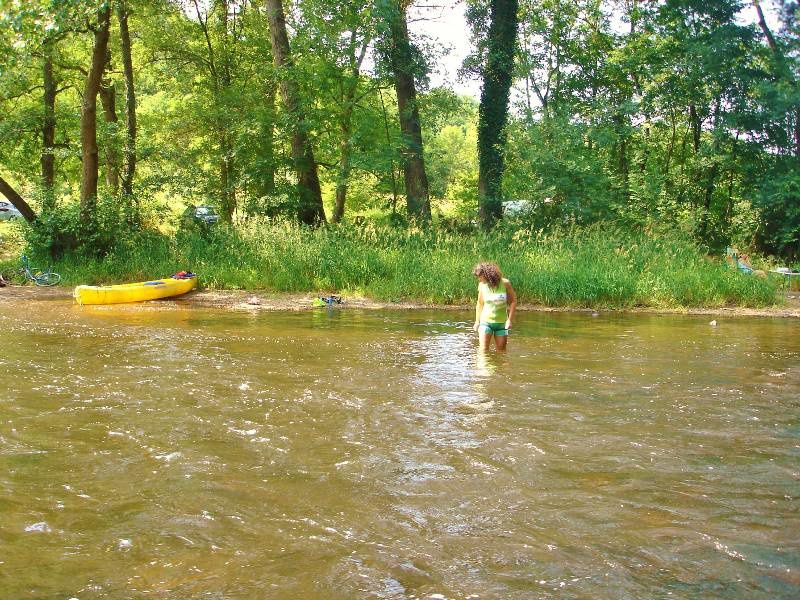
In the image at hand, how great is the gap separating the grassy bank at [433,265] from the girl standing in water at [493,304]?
6.54 metres

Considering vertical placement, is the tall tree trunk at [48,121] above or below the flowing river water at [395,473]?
above

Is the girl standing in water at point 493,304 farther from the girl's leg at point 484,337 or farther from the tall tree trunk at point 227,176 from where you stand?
the tall tree trunk at point 227,176

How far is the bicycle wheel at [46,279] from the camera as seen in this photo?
19.5 meters

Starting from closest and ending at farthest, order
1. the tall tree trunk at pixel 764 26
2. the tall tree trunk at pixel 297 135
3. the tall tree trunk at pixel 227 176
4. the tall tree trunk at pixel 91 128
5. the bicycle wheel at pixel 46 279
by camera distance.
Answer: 1. the bicycle wheel at pixel 46 279
2. the tall tree trunk at pixel 91 128
3. the tall tree trunk at pixel 297 135
4. the tall tree trunk at pixel 227 176
5. the tall tree trunk at pixel 764 26

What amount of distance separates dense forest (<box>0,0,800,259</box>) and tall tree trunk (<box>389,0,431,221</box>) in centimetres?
5

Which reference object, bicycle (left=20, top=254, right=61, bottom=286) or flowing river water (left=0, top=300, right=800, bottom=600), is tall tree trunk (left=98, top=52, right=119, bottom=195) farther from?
flowing river water (left=0, top=300, right=800, bottom=600)

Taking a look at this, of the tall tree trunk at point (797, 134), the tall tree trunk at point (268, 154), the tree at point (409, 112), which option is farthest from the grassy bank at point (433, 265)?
the tall tree trunk at point (797, 134)

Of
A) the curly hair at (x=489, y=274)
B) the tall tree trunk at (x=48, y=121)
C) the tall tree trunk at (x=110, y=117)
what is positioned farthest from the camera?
the tall tree trunk at (x=48, y=121)

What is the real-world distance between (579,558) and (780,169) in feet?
73.4

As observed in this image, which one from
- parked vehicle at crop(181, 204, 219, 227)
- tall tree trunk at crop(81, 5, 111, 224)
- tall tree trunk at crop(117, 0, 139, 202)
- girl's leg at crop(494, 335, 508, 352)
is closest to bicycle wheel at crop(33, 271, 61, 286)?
tall tree trunk at crop(81, 5, 111, 224)

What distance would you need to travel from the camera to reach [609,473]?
231 inches

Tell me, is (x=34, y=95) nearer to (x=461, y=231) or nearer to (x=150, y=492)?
(x=461, y=231)

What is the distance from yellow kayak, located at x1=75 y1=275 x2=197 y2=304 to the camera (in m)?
16.4

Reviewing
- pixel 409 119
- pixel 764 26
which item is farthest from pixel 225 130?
pixel 764 26
